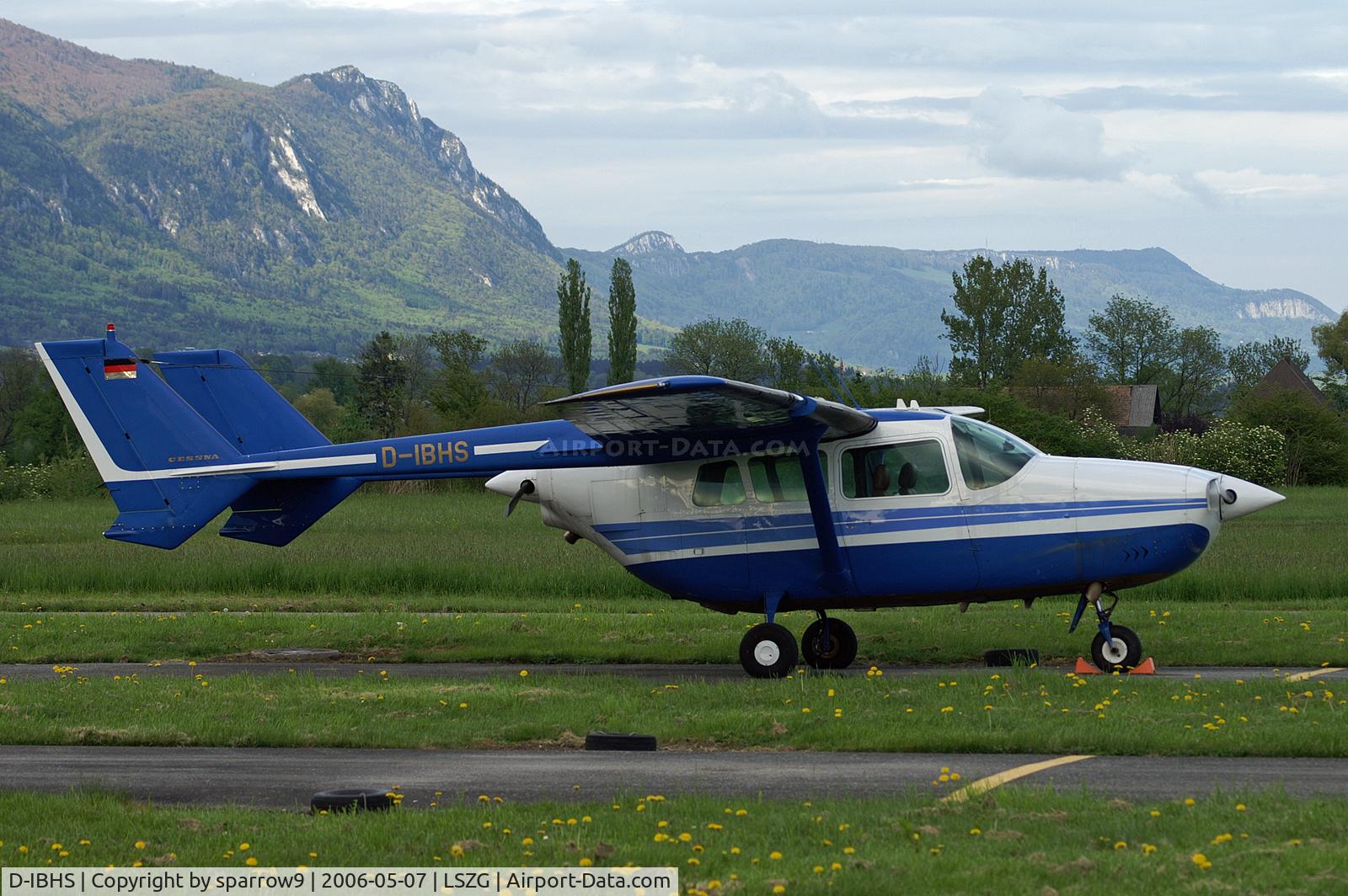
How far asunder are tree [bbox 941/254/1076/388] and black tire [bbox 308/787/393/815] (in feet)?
338

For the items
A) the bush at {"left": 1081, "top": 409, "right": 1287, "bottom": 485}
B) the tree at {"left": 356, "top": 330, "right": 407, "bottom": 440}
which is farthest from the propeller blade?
the tree at {"left": 356, "top": 330, "right": 407, "bottom": 440}

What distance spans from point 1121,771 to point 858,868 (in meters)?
3.35

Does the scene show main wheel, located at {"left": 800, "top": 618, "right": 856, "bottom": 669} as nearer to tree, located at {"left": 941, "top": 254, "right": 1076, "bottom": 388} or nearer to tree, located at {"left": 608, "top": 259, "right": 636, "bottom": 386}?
tree, located at {"left": 608, "top": 259, "right": 636, "bottom": 386}

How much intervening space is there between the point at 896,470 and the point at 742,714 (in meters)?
4.04

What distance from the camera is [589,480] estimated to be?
1534cm

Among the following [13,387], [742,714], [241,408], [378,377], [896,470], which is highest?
[378,377]

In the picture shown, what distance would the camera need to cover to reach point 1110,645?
46.6ft

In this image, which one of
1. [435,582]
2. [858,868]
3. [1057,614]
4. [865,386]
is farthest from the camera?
[865,386]

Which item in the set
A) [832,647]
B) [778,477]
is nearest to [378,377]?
[832,647]

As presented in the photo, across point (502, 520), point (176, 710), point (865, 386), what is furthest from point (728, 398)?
point (865, 386)

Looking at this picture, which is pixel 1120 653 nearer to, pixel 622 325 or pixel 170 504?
pixel 170 504

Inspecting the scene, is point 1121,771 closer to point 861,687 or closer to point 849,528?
point 861,687

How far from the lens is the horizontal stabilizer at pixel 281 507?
54.1 feet

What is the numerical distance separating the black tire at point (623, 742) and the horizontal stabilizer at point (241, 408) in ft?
24.1
